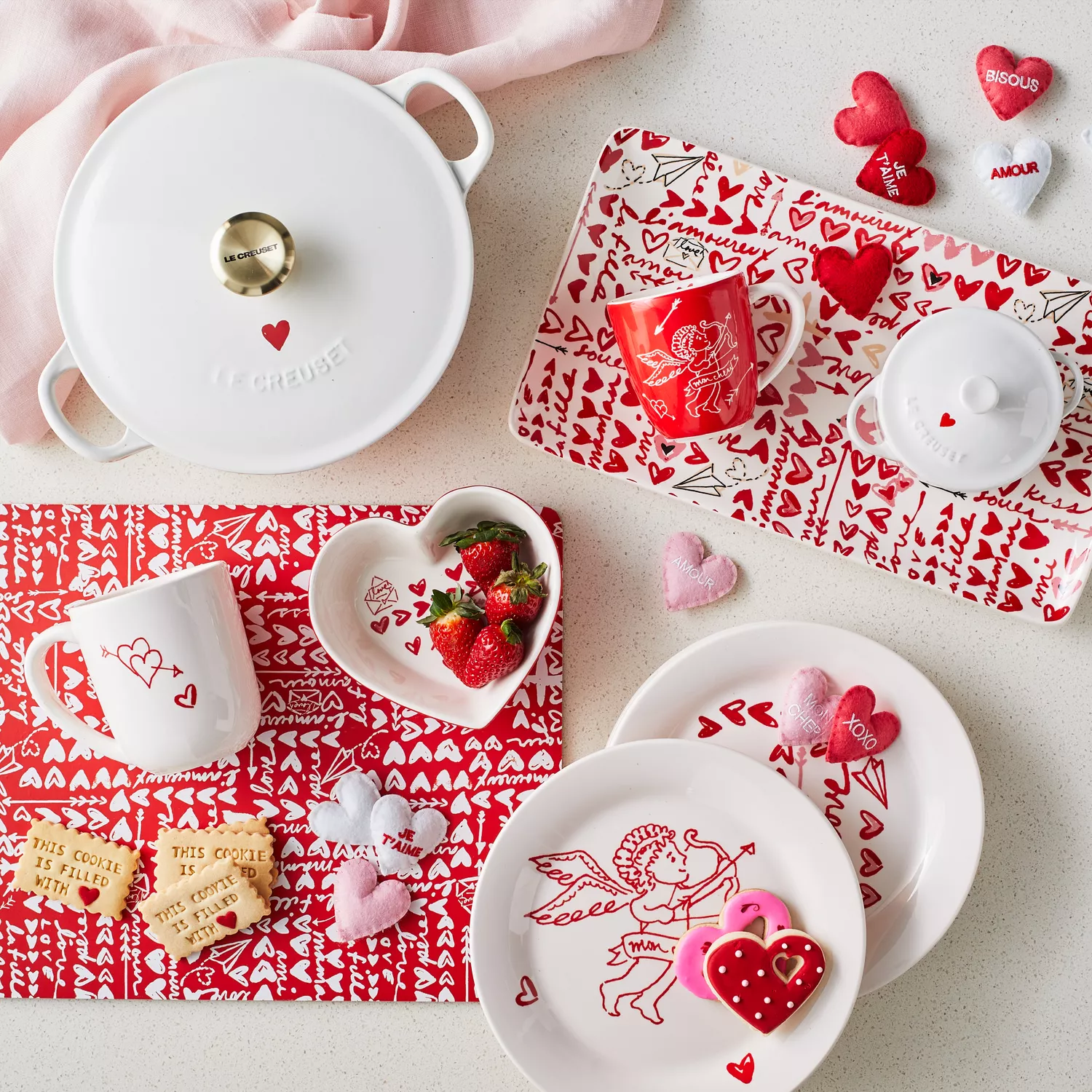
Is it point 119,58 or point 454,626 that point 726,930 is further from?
point 119,58

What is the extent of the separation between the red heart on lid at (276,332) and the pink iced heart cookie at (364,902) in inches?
20.3

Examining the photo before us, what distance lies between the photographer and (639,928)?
34.6 inches

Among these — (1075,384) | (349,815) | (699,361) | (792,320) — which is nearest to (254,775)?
(349,815)

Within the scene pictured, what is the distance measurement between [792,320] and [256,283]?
1.62ft

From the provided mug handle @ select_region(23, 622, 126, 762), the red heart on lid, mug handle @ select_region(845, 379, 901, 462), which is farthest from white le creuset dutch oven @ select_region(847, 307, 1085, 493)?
mug handle @ select_region(23, 622, 126, 762)

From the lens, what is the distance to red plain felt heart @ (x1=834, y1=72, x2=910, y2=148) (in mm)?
901

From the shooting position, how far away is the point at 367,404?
0.75 metres

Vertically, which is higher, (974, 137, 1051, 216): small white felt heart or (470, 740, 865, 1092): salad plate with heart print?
(974, 137, 1051, 216): small white felt heart

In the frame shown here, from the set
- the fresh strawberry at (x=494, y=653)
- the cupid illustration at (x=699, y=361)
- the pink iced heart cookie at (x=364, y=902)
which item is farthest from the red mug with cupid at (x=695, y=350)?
the pink iced heart cookie at (x=364, y=902)

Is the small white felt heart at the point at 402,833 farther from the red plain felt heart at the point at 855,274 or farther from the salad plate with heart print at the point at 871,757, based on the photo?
the red plain felt heart at the point at 855,274

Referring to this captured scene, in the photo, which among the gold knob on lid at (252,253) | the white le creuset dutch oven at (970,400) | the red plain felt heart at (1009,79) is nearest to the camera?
the gold knob on lid at (252,253)

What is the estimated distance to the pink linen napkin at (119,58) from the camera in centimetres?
85

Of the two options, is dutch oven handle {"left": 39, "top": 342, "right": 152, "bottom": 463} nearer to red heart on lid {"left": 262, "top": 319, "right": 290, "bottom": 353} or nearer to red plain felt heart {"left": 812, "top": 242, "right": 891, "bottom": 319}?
red heart on lid {"left": 262, "top": 319, "right": 290, "bottom": 353}

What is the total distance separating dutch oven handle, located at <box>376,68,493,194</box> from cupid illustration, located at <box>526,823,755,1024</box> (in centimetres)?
61
